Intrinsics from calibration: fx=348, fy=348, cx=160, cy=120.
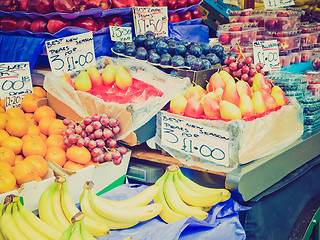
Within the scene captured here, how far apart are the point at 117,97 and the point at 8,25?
1.29 meters

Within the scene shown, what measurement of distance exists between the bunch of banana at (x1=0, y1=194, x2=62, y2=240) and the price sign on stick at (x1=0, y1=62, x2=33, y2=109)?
1067 millimetres

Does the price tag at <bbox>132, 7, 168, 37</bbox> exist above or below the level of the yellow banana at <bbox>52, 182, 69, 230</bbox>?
above

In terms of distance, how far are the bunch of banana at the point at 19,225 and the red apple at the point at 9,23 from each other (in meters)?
1.77

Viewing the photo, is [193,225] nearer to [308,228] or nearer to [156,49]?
[308,228]

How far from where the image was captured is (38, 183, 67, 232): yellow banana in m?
1.39

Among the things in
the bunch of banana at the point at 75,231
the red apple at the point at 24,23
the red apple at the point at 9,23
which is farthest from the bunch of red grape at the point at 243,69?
the red apple at the point at 9,23

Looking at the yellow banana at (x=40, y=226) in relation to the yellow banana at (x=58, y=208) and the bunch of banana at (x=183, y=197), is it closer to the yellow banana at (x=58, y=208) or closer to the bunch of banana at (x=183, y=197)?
the yellow banana at (x=58, y=208)

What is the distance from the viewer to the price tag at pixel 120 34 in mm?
2609

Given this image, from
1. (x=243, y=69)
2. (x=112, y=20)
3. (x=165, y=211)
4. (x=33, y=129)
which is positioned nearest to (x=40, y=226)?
(x=165, y=211)

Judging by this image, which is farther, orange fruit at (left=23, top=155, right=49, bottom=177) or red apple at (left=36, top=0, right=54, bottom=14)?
red apple at (left=36, top=0, right=54, bottom=14)

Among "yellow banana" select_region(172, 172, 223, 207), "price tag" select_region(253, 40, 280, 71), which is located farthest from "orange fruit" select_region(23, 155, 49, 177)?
"price tag" select_region(253, 40, 280, 71)

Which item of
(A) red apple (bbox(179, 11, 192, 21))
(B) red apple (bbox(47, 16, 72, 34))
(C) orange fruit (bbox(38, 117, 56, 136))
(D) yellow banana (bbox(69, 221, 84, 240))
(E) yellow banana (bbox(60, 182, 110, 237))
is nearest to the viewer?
(D) yellow banana (bbox(69, 221, 84, 240))

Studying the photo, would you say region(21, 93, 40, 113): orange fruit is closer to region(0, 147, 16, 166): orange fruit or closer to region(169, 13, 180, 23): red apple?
region(0, 147, 16, 166): orange fruit

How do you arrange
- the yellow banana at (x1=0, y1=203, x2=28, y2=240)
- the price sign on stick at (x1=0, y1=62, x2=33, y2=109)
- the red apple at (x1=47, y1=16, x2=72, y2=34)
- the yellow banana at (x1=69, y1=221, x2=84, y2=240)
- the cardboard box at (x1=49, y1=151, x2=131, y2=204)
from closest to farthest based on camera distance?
the yellow banana at (x1=69, y1=221, x2=84, y2=240) → the yellow banana at (x1=0, y1=203, x2=28, y2=240) → the cardboard box at (x1=49, y1=151, x2=131, y2=204) → the price sign on stick at (x1=0, y1=62, x2=33, y2=109) → the red apple at (x1=47, y1=16, x2=72, y2=34)
